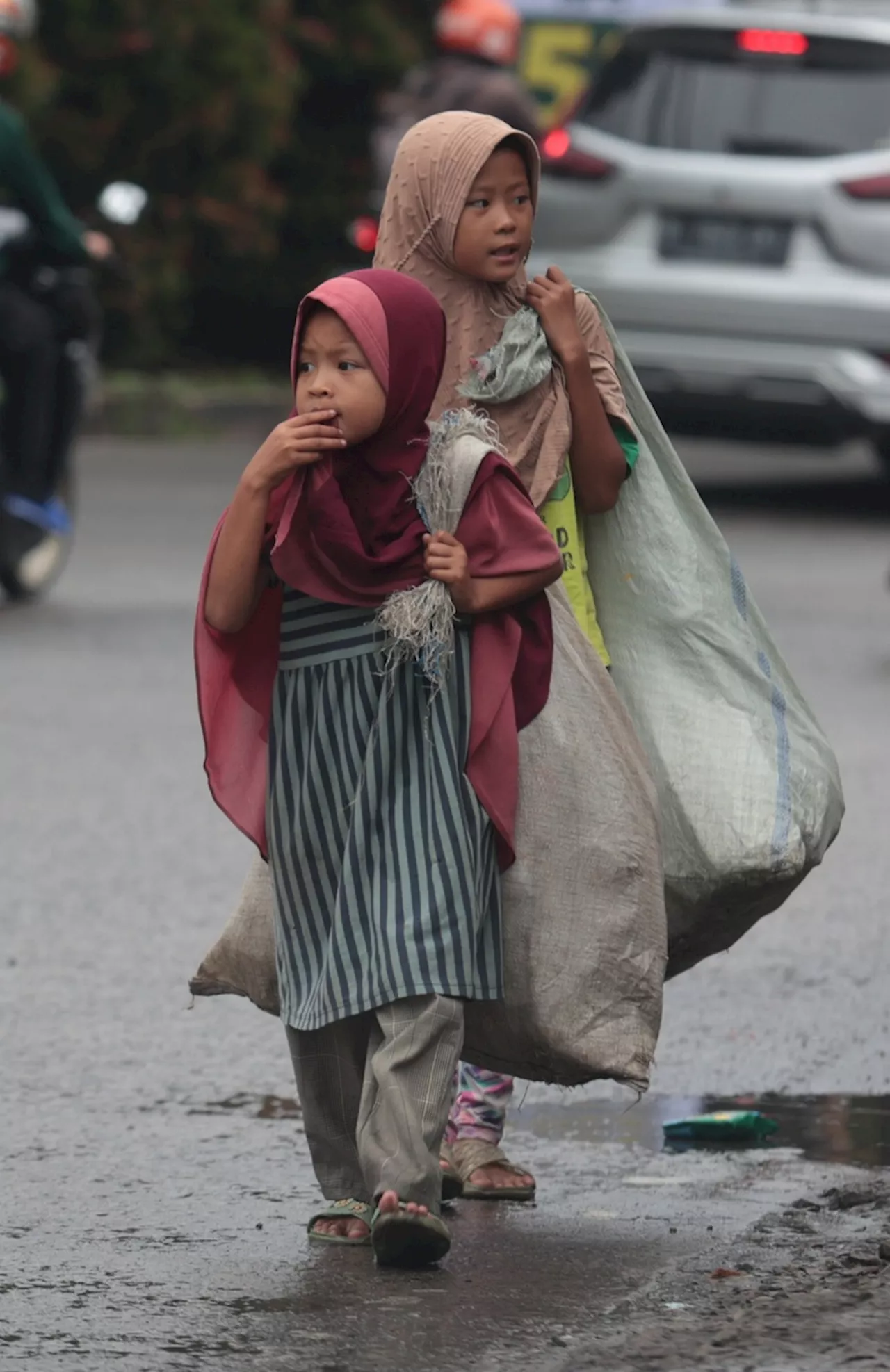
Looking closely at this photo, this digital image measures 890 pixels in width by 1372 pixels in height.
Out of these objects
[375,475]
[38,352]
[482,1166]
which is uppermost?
[375,475]

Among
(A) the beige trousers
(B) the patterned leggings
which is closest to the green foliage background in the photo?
(B) the patterned leggings

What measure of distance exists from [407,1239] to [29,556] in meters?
6.93

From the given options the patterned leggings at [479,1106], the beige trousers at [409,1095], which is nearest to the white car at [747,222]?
the patterned leggings at [479,1106]

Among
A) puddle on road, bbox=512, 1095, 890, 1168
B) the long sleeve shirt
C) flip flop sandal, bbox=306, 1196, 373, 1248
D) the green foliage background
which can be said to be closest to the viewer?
flip flop sandal, bbox=306, 1196, 373, 1248

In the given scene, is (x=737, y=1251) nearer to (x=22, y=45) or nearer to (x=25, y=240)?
(x=25, y=240)

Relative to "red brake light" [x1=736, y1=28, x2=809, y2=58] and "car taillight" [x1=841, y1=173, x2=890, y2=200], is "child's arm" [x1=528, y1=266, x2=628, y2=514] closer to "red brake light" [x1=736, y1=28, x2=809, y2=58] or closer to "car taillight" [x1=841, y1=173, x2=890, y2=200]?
"car taillight" [x1=841, y1=173, x2=890, y2=200]

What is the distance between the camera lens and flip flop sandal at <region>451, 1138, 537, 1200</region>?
14.3ft

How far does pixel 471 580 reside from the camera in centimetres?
383

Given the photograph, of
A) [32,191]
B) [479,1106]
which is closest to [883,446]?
[32,191]

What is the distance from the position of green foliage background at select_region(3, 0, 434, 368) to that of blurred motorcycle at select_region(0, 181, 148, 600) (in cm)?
509

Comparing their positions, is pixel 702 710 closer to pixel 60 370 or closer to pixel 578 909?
pixel 578 909

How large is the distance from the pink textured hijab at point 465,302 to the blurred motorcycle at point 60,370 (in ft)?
Answer: 20.0

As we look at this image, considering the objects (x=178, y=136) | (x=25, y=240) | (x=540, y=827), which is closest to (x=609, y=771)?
(x=540, y=827)

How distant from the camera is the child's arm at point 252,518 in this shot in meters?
3.77
